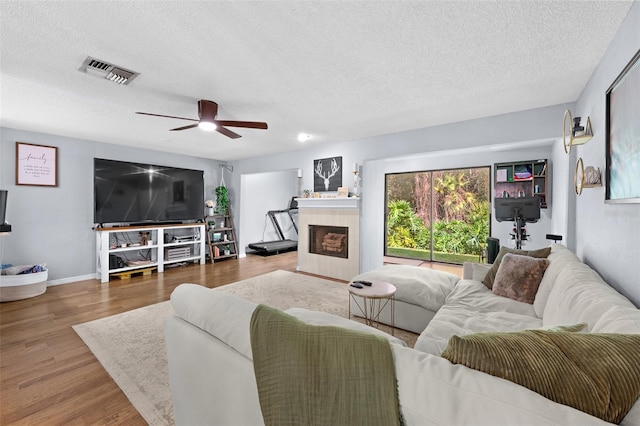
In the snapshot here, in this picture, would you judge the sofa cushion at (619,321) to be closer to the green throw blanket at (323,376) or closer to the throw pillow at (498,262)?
the green throw blanket at (323,376)

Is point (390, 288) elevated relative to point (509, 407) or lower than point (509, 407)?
lower

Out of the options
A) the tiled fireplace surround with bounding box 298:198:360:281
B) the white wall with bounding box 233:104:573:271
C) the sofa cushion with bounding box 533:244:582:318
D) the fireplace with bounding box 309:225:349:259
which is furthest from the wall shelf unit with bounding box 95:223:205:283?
the sofa cushion with bounding box 533:244:582:318

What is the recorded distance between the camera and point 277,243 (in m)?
7.18

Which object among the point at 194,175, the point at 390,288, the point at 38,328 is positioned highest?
the point at 194,175

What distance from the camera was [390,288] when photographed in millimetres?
2447

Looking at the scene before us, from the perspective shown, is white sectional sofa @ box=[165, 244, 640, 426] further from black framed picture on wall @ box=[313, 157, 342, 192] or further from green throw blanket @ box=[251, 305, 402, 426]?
black framed picture on wall @ box=[313, 157, 342, 192]

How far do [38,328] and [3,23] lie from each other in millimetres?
2679

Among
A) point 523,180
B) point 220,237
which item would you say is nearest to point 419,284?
point 523,180

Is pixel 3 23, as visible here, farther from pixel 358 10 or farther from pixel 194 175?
pixel 194 175

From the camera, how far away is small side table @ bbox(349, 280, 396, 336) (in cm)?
225

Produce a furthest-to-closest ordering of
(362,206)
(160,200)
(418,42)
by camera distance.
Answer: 1. (160,200)
2. (362,206)
3. (418,42)

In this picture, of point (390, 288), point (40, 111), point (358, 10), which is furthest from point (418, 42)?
point (40, 111)

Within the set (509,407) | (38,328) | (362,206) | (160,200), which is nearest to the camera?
(509,407)

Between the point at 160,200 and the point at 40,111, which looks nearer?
the point at 40,111
